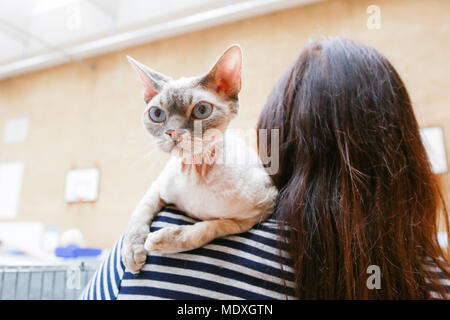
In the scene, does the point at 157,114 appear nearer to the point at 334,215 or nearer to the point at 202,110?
the point at 202,110

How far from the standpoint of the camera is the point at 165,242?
520 mm

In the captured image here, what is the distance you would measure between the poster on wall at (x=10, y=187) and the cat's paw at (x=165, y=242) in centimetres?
81

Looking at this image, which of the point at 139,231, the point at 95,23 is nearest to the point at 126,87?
the point at 95,23

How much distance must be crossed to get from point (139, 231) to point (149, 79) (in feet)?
0.84

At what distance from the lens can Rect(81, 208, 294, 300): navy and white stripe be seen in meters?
0.50

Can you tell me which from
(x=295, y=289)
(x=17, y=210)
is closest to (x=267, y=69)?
(x=295, y=289)

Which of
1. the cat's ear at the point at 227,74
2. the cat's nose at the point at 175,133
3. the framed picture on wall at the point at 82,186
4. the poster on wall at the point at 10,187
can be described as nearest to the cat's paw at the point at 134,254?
the cat's nose at the point at 175,133

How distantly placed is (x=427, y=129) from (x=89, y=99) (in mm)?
1068

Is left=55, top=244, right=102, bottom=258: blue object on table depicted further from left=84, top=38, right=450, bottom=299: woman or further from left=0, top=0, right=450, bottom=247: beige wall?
left=84, top=38, right=450, bottom=299: woman

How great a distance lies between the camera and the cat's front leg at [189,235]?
52 cm

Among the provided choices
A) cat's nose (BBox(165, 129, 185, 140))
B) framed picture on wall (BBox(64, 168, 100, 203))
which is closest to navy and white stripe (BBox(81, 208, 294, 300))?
cat's nose (BBox(165, 129, 185, 140))

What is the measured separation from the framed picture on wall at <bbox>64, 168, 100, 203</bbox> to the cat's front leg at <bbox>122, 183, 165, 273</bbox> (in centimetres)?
48

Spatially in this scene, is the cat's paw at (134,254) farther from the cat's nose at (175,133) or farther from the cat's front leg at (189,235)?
the cat's nose at (175,133)

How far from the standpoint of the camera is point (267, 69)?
0.98 m
